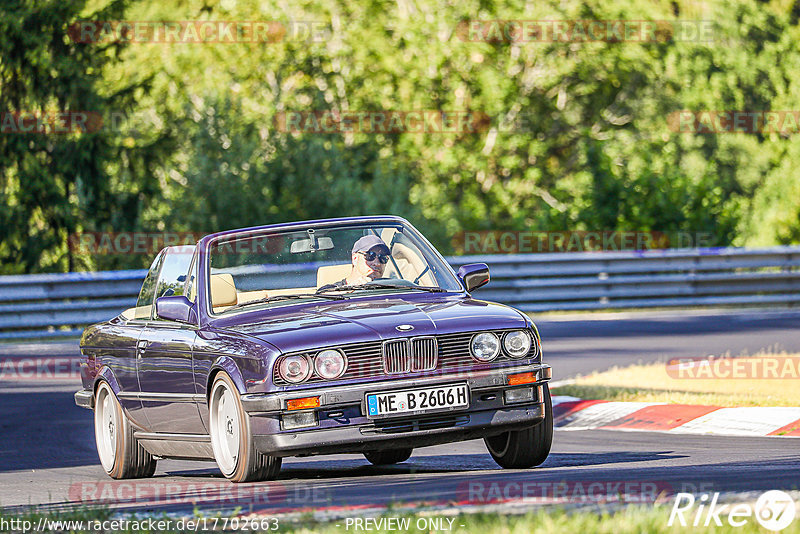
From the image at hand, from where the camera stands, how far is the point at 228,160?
28703mm

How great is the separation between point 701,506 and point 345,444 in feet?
7.87

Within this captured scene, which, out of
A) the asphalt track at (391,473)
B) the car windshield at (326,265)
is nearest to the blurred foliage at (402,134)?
the asphalt track at (391,473)

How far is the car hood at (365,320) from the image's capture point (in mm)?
7445

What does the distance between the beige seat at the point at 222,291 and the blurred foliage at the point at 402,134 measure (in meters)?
18.4

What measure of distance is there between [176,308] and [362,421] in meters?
1.61

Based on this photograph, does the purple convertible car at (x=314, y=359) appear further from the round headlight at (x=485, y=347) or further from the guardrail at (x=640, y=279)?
the guardrail at (x=640, y=279)

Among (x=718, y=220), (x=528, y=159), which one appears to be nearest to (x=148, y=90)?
(x=718, y=220)

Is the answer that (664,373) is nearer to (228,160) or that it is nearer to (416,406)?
(416,406)

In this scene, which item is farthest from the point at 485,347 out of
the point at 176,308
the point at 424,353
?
the point at 176,308

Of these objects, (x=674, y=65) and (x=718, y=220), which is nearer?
(x=718, y=220)

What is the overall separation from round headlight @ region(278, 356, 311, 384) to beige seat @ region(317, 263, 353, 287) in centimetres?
137

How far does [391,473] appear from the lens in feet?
27.2

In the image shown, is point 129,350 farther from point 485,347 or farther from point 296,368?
point 485,347

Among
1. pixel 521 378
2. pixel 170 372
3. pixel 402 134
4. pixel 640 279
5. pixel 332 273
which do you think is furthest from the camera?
pixel 402 134
